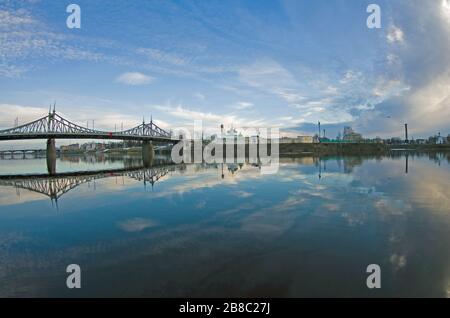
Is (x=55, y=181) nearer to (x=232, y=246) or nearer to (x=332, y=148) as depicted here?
(x=232, y=246)

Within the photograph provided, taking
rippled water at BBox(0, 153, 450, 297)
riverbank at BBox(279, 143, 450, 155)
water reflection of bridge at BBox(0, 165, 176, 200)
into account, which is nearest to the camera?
rippled water at BBox(0, 153, 450, 297)

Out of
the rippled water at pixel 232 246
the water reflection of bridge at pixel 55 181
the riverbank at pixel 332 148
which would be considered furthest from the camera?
the riverbank at pixel 332 148

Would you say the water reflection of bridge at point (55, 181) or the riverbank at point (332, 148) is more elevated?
the riverbank at point (332, 148)

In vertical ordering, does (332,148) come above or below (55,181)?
above

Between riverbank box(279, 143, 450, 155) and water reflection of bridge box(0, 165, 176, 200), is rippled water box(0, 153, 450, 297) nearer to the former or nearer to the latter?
water reflection of bridge box(0, 165, 176, 200)

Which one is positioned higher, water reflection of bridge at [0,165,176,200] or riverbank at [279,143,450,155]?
riverbank at [279,143,450,155]

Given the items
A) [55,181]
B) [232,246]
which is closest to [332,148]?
[55,181]

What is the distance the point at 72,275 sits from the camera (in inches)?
259

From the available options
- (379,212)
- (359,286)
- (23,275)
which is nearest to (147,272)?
(23,275)

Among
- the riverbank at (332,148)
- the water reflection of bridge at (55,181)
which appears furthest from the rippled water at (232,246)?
the riverbank at (332,148)

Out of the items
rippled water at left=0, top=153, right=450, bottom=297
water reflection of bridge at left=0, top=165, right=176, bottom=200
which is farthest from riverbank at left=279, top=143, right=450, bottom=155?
rippled water at left=0, top=153, right=450, bottom=297

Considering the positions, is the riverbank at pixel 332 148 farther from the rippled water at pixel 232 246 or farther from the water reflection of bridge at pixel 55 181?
the rippled water at pixel 232 246

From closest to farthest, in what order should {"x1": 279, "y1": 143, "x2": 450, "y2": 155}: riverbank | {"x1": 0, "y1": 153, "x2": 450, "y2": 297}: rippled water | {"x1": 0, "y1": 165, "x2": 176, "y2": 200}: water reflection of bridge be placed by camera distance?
{"x1": 0, "y1": 153, "x2": 450, "y2": 297}: rippled water → {"x1": 0, "y1": 165, "x2": 176, "y2": 200}: water reflection of bridge → {"x1": 279, "y1": 143, "x2": 450, "y2": 155}: riverbank
